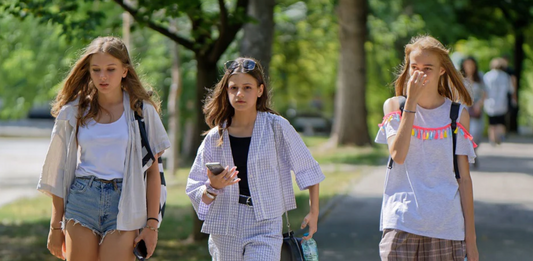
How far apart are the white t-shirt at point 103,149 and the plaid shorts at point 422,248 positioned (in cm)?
148

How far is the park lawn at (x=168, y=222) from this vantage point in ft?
27.6

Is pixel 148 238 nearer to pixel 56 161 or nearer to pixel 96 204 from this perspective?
pixel 96 204

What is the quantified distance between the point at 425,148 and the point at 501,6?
21862 millimetres

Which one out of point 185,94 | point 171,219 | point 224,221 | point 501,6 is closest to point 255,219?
point 224,221

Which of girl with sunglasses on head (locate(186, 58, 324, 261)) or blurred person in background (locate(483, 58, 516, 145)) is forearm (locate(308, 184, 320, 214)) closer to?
girl with sunglasses on head (locate(186, 58, 324, 261))

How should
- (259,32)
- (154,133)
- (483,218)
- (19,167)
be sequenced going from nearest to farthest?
(154,133)
(259,32)
(483,218)
(19,167)

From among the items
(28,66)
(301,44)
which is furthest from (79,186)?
(301,44)

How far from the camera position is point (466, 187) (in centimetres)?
444

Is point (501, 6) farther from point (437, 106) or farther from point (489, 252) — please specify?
point (437, 106)

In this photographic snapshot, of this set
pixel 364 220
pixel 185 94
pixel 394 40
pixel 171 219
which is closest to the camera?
pixel 364 220

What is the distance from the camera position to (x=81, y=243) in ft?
13.9

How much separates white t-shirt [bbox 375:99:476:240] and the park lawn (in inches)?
149

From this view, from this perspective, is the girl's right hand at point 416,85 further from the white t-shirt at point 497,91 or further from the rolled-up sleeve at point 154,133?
the white t-shirt at point 497,91

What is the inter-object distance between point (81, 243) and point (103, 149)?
482 mm
